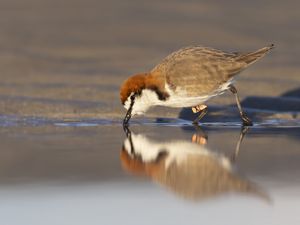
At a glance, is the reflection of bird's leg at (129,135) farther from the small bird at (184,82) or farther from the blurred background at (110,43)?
the blurred background at (110,43)

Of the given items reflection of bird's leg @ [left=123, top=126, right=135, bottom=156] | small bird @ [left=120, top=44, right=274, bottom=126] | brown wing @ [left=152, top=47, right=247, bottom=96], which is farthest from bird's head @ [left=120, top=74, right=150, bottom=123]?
brown wing @ [left=152, top=47, right=247, bottom=96]

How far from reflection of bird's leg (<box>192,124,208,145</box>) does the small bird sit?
1.36 feet

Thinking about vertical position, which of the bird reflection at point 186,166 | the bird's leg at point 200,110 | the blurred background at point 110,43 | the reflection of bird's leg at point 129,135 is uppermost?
the bird reflection at point 186,166

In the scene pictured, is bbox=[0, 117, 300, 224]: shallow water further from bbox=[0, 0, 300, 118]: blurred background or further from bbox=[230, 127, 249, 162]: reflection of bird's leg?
bbox=[0, 0, 300, 118]: blurred background

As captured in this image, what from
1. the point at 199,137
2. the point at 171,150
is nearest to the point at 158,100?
the point at 199,137

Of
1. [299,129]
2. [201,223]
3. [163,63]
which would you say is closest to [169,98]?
[163,63]

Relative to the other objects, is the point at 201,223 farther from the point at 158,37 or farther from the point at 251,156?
the point at 158,37

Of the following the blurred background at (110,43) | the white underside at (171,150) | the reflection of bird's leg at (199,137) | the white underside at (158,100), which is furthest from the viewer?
the blurred background at (110,43)

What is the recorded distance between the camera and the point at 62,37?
610 inches

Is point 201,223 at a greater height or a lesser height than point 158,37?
greater

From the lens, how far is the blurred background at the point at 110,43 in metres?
12.2

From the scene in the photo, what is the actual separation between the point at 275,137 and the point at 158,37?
6093 millimetres

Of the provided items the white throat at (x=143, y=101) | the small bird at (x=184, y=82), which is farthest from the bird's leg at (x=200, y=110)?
the white throat at (x=143, y=101)

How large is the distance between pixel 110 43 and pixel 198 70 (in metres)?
4.64
